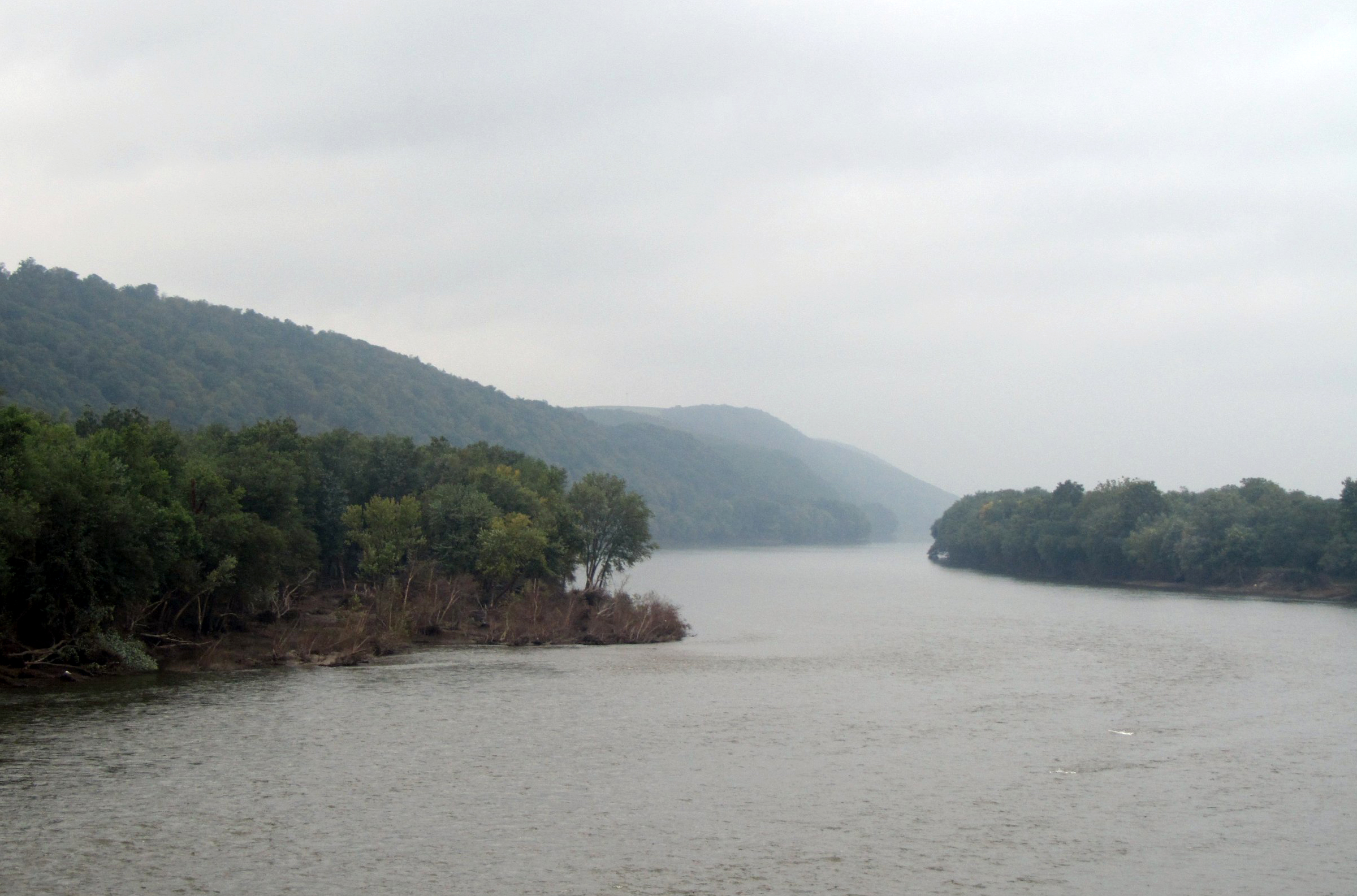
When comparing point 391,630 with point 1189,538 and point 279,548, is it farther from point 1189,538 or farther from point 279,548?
point 1189,538

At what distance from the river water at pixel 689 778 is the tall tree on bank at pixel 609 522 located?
2546cm

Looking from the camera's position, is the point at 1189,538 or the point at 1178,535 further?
the point at 1178,535

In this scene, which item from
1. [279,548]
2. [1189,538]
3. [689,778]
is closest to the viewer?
[689,778]

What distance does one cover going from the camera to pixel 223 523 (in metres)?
57.7

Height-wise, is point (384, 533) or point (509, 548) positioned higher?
point (384, 533)

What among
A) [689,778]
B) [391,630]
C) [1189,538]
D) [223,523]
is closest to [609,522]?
[391,630]

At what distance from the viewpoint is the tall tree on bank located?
87375mm

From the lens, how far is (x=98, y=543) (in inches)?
1892

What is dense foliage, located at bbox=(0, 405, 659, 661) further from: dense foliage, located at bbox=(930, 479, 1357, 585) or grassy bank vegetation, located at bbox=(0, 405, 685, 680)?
dense foliage, located at bbox=(930, 479, 1357, 585)

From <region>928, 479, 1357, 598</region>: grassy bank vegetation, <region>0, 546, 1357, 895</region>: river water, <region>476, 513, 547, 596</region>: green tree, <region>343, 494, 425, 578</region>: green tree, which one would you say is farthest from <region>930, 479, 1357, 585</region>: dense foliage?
<region>343, 494, 425, 578</region>: green tree

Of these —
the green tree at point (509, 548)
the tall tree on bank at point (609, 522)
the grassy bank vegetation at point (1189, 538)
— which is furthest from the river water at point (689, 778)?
the grassy bank vegetation at point (1189, 538)

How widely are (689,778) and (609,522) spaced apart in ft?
179

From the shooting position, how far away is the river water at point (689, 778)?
25125 millimetres

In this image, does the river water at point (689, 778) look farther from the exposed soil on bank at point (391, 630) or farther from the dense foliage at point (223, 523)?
the dense foliage at point (223, 523)
